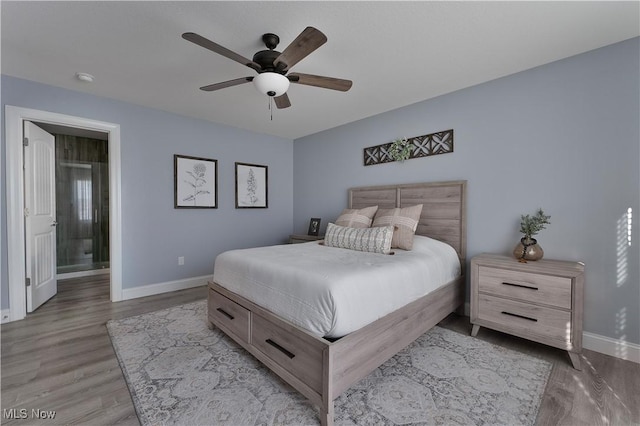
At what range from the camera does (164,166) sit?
12.0 ft

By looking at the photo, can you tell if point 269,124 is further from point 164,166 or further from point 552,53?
point 552,53

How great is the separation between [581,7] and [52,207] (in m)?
5.38

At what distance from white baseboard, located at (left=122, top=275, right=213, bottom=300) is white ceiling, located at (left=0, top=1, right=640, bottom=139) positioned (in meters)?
2.33

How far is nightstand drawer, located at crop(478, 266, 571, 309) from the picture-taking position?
201 centimetres

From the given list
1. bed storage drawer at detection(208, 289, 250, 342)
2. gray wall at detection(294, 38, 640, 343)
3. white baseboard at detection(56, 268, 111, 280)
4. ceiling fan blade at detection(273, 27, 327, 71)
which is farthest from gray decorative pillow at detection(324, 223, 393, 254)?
white baseboard at detection(56, 268, 111, 280)

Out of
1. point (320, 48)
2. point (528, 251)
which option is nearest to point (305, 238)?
point (320, 48)

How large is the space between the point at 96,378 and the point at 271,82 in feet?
7.55

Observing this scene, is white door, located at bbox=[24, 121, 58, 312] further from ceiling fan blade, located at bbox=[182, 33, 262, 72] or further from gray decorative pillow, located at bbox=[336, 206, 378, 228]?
gray decorative pillow, located at bbox=[336, 206, 378, 228]

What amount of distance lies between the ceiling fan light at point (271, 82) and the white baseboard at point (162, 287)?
253 centimetres

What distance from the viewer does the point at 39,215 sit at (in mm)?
3094

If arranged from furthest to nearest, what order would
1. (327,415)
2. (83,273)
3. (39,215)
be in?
(83,273), (39,215), (327,415)

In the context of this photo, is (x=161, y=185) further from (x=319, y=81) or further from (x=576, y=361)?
(x=576, y=361)

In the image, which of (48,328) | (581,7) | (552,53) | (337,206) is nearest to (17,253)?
(48,328)

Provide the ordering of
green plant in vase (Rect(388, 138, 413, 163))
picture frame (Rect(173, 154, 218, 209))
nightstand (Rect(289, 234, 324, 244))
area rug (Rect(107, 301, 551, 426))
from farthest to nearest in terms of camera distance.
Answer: nightstand (Rect(289, 234, 324, 244)), picture frame (Rect(173, 154, 218, 209)), green plant in vase (Rect(388, 138, 413, 163)), area rug (Rect(107, 301, 551, 426))
